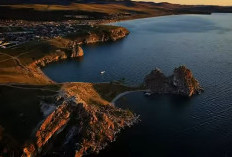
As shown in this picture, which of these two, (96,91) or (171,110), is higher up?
(96,91)

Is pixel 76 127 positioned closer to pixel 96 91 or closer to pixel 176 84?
pixel 96 91

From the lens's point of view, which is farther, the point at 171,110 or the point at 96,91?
the point at 96,91

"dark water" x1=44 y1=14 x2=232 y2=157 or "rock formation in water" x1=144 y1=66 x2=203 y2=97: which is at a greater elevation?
"rock formation in water" x1=144 y1=66 x2=203 y2=97

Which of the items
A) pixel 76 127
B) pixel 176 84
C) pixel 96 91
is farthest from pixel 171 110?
pixel 76 127

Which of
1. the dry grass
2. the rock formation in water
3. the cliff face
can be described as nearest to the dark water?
the cliff face

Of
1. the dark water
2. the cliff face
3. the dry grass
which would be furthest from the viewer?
the dry grass

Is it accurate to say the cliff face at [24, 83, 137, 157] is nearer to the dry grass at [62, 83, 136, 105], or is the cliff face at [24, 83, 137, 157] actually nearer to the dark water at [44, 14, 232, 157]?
the dark water at [44, 14, 232, 157]

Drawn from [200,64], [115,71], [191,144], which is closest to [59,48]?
[115,71]

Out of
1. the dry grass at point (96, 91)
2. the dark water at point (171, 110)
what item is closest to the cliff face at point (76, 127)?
the dark water at point (171, 110)
